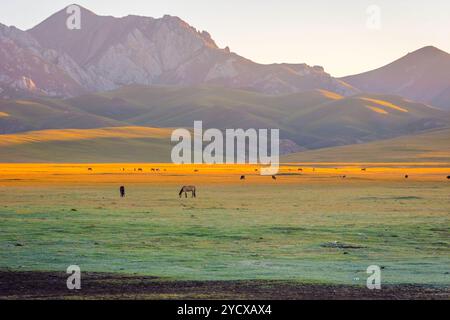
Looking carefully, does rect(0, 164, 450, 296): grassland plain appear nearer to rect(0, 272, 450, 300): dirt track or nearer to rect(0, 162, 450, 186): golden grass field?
rect(0, 272, 450, 300): dirt track

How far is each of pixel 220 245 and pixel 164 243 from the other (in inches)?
93.6

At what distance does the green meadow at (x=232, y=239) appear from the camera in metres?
25.3

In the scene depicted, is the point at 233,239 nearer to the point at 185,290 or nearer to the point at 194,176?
the point at 185,290

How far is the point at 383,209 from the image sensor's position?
4997 cm

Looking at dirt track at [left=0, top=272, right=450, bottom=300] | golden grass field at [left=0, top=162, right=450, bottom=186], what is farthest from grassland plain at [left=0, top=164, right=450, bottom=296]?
golden grass field at [left=0, top=162, right=450, bottom=186]

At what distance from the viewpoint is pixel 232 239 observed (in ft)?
109

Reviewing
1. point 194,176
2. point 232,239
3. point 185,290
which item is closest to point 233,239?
point 232,239

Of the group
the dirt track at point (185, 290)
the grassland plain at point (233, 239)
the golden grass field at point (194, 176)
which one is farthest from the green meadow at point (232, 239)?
the golden grass field at point (194, 176)

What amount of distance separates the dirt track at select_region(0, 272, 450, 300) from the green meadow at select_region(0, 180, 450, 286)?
118 centimetres

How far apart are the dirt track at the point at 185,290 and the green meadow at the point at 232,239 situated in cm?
118

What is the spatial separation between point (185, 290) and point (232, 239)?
12297 millimetres
